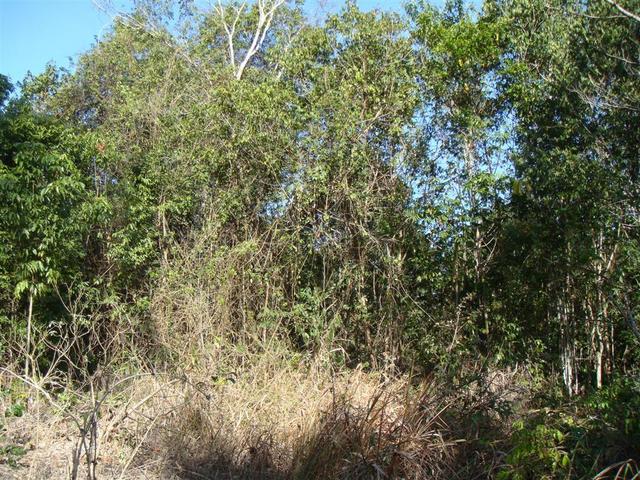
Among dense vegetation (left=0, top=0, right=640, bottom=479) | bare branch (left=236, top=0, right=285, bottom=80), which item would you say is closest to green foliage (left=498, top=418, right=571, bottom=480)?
dense vegetation (left=0, top=0, right=640, bottom=479)

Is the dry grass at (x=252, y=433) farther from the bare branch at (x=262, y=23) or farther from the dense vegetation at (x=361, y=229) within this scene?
the bare branch at (x=262, y=23)

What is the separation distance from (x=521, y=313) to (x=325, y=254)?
2.90 m

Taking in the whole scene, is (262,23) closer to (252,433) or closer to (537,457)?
(252,433)

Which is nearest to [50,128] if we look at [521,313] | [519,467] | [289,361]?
[289,361]

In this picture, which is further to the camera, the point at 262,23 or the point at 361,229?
the point at 262,23

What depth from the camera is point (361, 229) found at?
920cm

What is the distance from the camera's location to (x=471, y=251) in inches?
354

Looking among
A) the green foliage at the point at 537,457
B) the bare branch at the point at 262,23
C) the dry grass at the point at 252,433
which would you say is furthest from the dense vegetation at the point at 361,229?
the bare branch at the point at 262,23

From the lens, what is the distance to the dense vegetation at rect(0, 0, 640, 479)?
759 centimetres

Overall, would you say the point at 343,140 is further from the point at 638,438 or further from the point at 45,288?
the point at 638,438

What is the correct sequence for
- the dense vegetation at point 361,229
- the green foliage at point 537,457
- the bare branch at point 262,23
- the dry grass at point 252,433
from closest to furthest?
1. the green foliage at point 537,457
2. the dry grass at point 252,433
3. the dense vegetation at point 361,229
4. the bare branch at point 262,23

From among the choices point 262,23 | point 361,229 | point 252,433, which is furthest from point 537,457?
point 262,23

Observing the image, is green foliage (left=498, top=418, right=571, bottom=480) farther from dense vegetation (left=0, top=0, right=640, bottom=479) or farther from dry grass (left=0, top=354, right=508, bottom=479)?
dense vegetation (left=0, top=0, right=640, bottom=479)

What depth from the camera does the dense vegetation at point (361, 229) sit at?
7590mm
